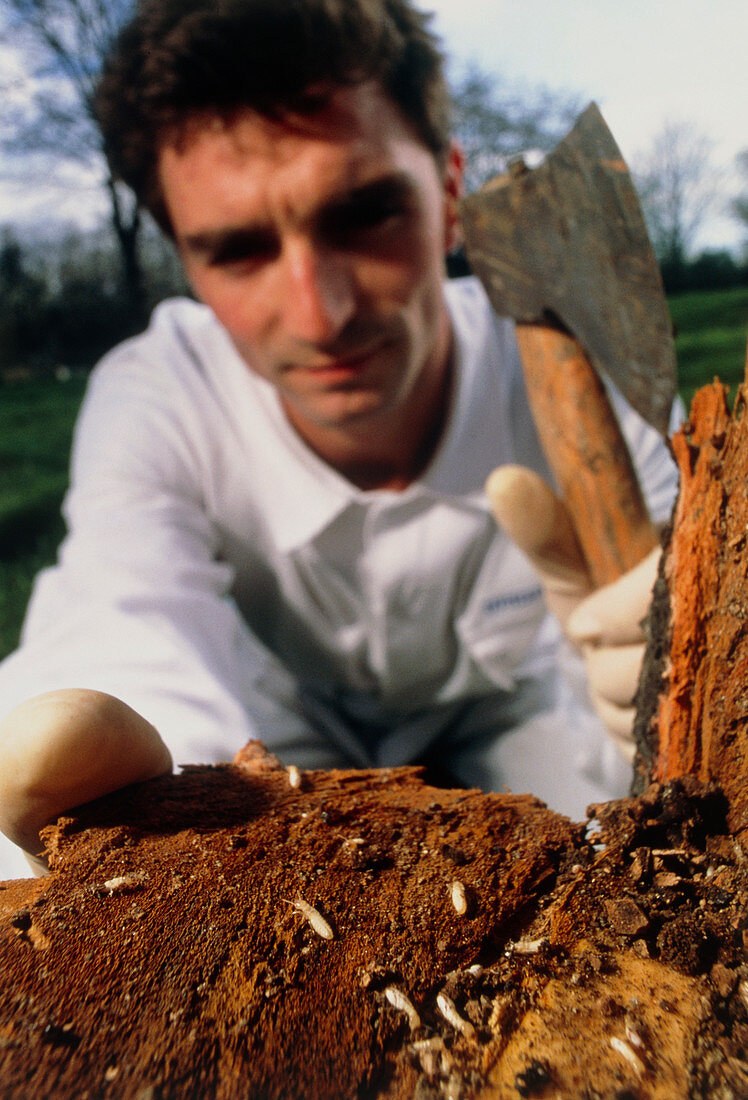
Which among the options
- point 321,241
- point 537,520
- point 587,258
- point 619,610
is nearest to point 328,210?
point 321,241

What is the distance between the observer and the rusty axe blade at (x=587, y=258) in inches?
20.7

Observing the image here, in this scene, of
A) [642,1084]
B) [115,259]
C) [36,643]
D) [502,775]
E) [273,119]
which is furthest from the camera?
[115,259]

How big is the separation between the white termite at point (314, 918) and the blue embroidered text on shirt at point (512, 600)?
0.81 metres

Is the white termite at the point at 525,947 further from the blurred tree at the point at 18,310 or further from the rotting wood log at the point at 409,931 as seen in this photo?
the blurred tree at the point at 18,310

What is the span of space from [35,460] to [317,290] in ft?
3.22

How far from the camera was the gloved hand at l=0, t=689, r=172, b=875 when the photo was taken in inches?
12.9

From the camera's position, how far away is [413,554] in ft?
3.56

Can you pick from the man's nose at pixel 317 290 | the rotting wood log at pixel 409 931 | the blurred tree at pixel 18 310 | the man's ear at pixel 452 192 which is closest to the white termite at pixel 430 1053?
the rotting wood log at pixel 409 931

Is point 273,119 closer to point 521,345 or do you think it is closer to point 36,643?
point 521,345

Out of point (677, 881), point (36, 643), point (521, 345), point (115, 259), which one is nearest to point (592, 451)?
point (521, 345)

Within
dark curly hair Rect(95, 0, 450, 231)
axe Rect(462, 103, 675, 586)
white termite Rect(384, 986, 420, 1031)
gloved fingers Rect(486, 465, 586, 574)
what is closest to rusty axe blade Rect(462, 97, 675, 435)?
axe Rect(462, 103, 675, 586)

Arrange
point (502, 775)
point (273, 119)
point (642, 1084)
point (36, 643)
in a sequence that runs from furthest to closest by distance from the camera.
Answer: point (502, 775) < point (273, 119) < point (36, 643) < point (642, 1084)

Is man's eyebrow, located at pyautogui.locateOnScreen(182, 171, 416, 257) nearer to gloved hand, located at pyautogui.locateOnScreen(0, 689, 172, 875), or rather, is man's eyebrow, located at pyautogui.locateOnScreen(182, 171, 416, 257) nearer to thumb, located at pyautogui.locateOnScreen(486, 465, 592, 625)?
thumb, located at pyautogui.locateOnScreen(486, 465, 592, 625)

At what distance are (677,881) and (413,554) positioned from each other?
0.78 m
